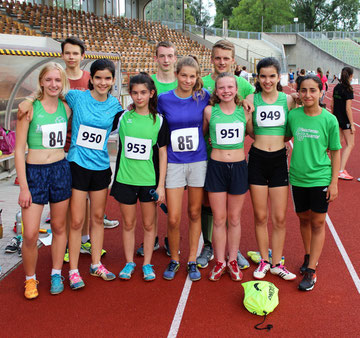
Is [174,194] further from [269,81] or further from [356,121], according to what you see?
[356,121]

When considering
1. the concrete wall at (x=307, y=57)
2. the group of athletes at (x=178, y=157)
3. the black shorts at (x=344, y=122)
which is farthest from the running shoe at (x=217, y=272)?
the concrete wall at (x=307, y=57)

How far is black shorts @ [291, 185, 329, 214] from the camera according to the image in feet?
10.7

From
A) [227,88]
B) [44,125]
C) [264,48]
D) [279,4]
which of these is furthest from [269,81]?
[279,4]

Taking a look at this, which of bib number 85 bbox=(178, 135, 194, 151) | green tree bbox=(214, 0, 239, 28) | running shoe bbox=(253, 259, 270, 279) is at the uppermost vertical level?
green tree bbox=(214, 0, 239, 28)

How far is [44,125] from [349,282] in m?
2.90

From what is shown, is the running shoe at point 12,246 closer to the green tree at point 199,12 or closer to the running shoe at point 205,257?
the running shoe at point 205,257

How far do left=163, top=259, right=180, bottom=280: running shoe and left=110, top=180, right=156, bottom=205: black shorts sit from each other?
698 millimetres

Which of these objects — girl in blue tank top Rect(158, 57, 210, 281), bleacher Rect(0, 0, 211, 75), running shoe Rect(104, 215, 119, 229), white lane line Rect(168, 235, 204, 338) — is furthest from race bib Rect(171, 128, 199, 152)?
bleacher Rect(0, 0, 211, 75)

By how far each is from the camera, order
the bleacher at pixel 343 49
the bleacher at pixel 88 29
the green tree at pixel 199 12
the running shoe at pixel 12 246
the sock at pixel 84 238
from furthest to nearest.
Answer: the green tree at pixel 199 12 → the bleacher at pixel 343 49 → the bleacher at pixel 88 29 → the sock at pixel 84 238 → the running shoe at pixel 12 246

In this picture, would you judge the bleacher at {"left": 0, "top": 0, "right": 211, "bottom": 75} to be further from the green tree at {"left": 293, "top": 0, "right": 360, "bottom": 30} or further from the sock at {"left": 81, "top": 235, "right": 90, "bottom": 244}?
the green tree at {"left": 293, "top": 0, "right": 360, "bottom": 30}

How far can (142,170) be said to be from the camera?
3348 millimetres

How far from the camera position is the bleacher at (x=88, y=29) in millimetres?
16828

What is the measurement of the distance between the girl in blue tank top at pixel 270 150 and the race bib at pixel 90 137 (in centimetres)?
132

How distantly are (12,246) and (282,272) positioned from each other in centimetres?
272
